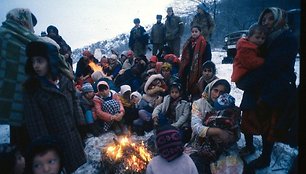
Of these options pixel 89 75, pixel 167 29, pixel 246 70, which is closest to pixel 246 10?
pixel 167 29

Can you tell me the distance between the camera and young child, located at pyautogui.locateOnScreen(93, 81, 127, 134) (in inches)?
211

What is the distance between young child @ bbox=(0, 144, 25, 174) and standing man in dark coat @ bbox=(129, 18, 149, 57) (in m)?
8.47

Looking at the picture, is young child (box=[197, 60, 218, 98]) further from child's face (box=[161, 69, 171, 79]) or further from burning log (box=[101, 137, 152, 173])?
child's face (box=[161, 69, 171, 79])

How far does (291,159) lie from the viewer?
371 centimetres

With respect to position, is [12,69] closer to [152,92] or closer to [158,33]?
[152,92]

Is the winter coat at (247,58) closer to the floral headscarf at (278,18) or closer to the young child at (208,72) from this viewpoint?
the floral headscarf at (278,18)

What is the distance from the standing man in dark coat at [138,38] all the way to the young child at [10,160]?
847 cm

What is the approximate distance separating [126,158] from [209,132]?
125cm

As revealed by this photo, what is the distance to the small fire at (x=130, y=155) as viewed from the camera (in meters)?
3.72

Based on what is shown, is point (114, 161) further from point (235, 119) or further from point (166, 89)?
point (166, 89)

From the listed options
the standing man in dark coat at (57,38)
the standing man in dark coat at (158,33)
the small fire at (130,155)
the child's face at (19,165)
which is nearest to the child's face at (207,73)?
the small fire at (130,155)

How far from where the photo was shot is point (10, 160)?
200cm

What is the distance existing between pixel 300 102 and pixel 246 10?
26.1 metres

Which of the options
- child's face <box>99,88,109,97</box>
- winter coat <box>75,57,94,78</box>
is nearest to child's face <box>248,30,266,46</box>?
child's face <box>99,88,109,97</box>
